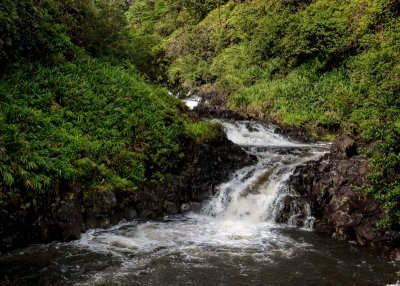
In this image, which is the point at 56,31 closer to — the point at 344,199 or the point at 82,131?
the point at 82,131

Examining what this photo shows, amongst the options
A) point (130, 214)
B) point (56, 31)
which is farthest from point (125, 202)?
point (56, 31)

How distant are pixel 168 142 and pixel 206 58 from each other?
2495 centimetres

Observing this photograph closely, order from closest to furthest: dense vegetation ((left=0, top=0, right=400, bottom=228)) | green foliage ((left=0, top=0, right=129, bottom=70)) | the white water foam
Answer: the white water foam < dense vegetation ((left=0, top=0, right=400, bottom=228)) < green foliage ((left=0, top=0, right=129, bottom=70))

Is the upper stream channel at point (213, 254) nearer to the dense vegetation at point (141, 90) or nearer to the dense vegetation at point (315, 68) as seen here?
the dense vegetation at point (141, 90)

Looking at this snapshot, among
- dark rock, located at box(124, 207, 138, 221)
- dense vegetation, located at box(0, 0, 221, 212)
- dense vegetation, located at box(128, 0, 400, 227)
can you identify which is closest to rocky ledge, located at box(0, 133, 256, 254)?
dark rock, located at box(124, 207, 138, 221)

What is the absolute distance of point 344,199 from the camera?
27.3ft

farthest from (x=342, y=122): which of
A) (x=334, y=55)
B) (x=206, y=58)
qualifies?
(x=206, y=58)

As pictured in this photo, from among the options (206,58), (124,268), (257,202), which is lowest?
(124,268)

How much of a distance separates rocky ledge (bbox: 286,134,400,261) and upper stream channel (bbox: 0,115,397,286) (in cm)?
33

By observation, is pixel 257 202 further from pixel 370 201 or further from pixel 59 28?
pixel 59 28

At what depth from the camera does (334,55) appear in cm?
2039

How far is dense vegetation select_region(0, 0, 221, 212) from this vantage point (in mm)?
7137

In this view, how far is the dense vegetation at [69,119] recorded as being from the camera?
7.14m

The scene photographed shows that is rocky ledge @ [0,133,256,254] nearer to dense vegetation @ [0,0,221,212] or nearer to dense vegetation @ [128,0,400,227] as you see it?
dense vegetation @ [0,0,221,212]
